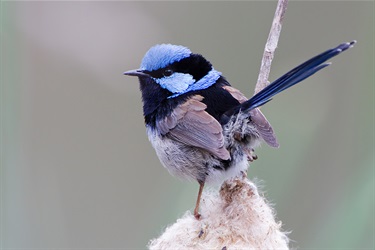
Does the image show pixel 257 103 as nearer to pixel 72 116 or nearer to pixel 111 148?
pixel 111 148

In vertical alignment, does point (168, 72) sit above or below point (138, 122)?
below

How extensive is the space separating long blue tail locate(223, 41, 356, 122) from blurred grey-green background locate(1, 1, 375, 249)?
18cm

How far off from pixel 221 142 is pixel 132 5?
88.2 inches

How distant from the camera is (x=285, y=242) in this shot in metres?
1.65

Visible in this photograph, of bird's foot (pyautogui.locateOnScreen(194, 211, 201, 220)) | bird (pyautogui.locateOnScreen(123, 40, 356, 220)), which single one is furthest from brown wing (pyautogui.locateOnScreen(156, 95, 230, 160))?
bird's foot (pyautogui.locateOnScreen(194, 211, 201, 220))

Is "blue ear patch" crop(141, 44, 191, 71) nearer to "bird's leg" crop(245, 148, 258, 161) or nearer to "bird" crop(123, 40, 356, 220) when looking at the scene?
"bird" crop(123, 40, 356, 220)

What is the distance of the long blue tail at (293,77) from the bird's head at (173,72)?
12.2 inches

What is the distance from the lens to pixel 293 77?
1.72 meters

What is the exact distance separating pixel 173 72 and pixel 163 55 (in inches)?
3.4

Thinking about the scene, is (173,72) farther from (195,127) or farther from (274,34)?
(274,34)

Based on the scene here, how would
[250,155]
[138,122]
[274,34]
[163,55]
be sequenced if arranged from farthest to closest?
[138,122], [163,55], [250,155], [274,34]

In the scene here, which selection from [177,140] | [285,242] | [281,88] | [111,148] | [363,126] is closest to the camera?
[285,242]

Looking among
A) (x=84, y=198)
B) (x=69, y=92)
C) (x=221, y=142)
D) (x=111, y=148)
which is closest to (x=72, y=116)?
(x=69, y=92)

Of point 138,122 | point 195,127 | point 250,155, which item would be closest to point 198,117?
point 195,127
